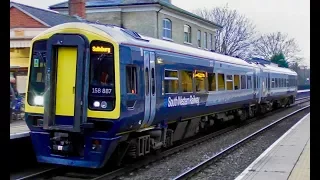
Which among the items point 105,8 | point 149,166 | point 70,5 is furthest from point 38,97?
point 105,8

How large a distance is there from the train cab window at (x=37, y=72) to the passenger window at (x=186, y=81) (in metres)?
4.19

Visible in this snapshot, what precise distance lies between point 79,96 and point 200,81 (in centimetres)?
578

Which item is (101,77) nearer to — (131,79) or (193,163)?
(131,79)

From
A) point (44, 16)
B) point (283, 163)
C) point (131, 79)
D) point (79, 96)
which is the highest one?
point (44, 16)

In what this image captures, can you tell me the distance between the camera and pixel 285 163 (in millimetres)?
9227

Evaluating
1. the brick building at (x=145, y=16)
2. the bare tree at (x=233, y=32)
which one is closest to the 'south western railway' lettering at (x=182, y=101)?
the brick building at (x=145, y=16)

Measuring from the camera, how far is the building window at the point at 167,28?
3241cm

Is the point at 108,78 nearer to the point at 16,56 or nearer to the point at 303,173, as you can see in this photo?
the point at 303,173

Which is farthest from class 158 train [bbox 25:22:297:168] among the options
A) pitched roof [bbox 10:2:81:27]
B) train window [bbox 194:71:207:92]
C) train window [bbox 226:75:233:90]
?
pitched roof [bbox 10:2:81:27]

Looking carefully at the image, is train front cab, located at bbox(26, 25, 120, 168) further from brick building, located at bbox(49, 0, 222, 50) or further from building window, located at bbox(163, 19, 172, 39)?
building window, located at bbox(163, 19, 172, 39)

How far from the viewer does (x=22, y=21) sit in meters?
19.7

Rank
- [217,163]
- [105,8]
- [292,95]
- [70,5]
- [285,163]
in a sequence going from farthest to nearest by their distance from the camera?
[292,95], [105,8], [70,5], [217,163], [285,163]

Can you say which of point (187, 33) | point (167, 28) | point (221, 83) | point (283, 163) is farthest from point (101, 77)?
point (187, 33)

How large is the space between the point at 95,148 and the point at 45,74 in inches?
69.9
